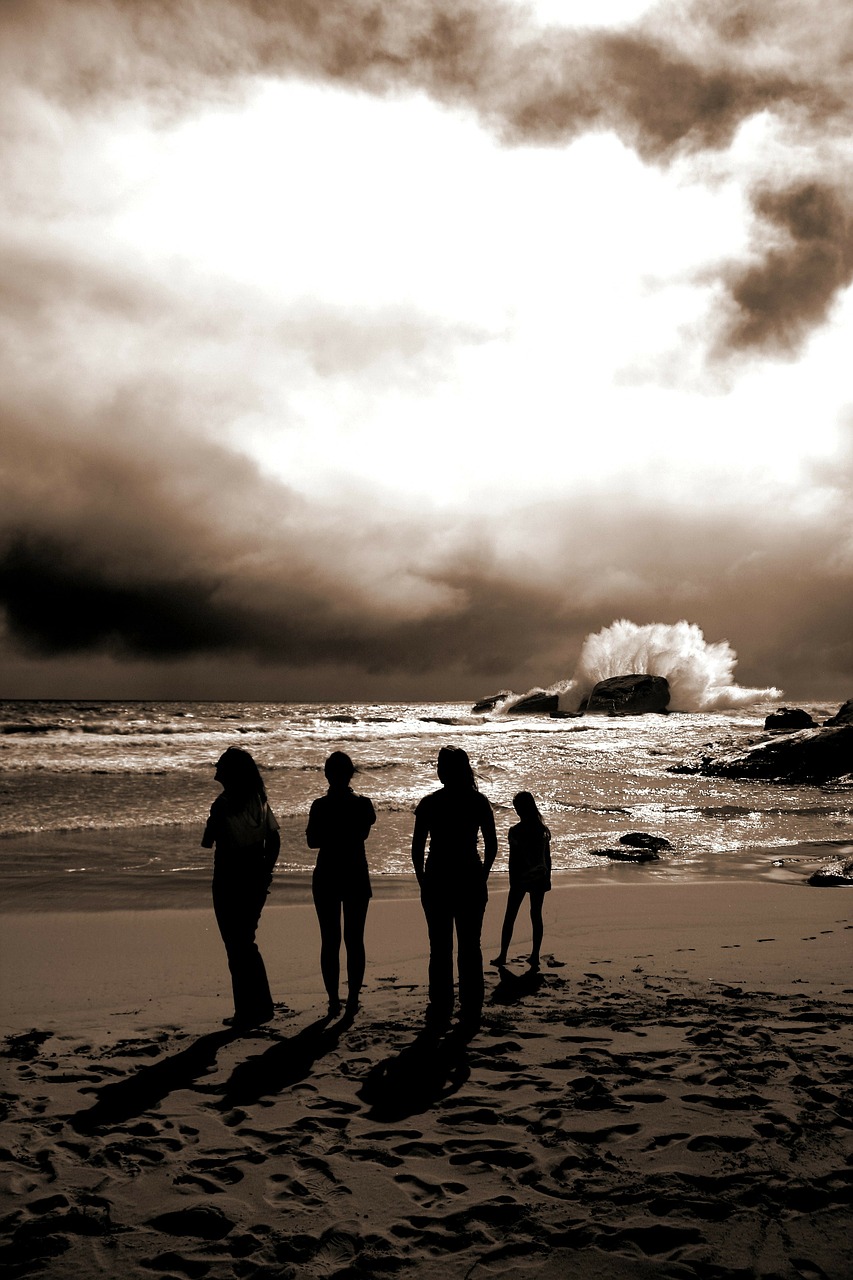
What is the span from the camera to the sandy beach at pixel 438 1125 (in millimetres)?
3035

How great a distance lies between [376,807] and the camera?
1858 centimetres

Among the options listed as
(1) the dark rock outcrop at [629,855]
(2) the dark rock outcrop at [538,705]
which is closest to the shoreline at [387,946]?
(1) the dark rock outcrop at [629,855]

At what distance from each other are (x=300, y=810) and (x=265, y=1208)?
14.6 metres

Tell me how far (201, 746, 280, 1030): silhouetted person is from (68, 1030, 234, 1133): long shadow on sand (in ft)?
1.33

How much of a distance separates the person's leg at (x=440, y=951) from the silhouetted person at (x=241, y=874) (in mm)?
1145

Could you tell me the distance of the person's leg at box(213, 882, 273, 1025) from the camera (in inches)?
224

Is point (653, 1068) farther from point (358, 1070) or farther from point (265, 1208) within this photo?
point (265, 1208)

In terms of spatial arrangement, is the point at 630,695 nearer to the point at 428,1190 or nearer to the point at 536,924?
the point at 536,924

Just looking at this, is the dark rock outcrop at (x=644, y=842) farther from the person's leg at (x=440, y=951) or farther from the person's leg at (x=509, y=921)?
the person's leg at (x=440, y=951)

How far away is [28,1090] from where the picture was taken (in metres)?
4.50

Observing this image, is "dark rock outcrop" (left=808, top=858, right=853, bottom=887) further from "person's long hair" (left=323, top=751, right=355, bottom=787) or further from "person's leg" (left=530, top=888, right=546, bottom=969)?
"person's long hair" (left=323, top=751, right=355, bottom=787)

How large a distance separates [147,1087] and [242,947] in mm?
1265

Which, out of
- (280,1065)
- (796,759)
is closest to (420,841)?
(280,1065)

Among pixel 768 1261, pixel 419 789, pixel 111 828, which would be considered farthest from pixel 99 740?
pixel 768 1261
